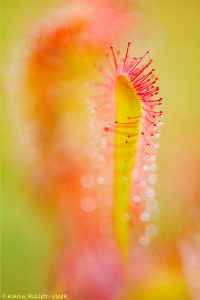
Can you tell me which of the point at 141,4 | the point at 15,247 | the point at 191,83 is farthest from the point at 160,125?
the point at 15,247

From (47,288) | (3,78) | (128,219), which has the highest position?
(3,78)

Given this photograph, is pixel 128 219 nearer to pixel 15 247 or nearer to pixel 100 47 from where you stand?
pixel 15 247

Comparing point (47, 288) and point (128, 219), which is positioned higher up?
point (128, 219)
